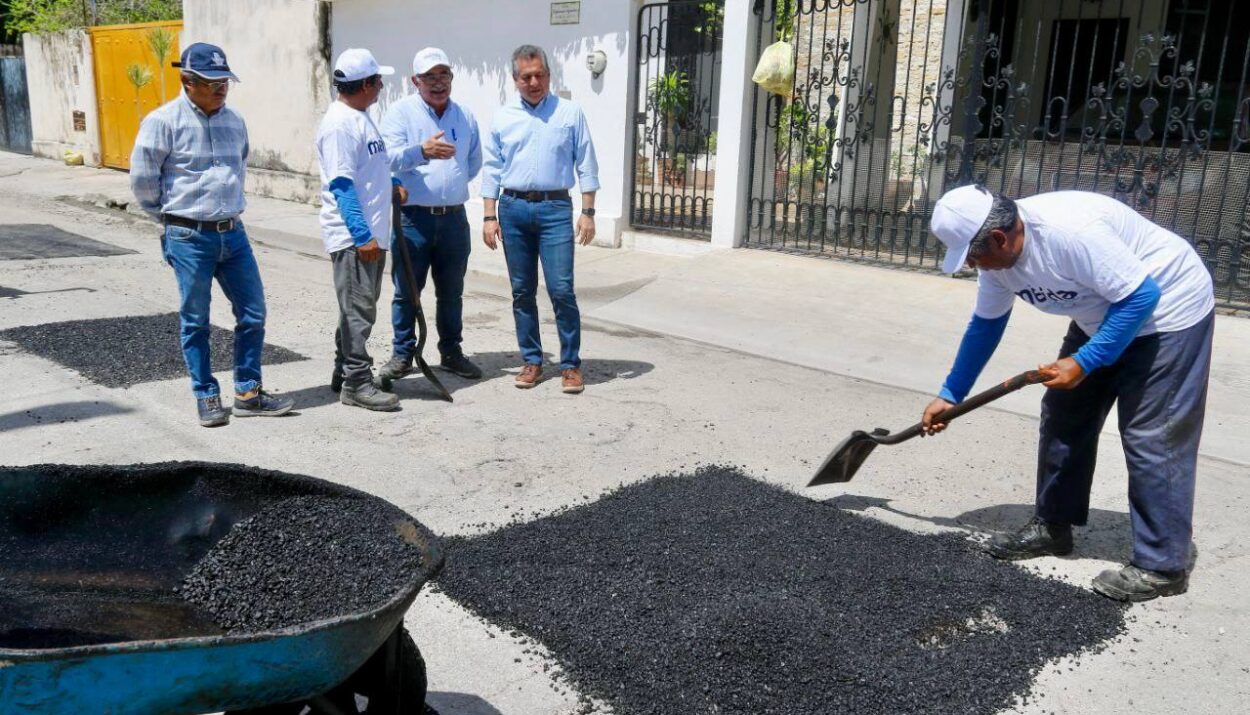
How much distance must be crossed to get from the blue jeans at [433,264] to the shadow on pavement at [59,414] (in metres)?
1.60

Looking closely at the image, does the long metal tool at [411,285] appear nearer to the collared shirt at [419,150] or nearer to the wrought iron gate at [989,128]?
the collared shirt at [419,150]

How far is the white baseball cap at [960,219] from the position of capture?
3.37m

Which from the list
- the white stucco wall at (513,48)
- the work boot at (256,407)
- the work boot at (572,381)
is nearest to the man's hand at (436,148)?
the work boot at (572,381)

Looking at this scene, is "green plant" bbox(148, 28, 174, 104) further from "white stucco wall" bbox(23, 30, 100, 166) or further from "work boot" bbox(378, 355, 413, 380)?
"work boot" bbox(378, 355, 413, 380)

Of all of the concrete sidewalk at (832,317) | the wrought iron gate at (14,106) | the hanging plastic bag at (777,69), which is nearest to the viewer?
the concrete sidewalk at (832,317)

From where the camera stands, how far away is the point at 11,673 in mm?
1909

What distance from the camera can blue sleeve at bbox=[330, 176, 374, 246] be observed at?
5.34m

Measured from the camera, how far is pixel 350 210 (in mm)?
5344

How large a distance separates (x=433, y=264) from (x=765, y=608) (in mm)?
3739

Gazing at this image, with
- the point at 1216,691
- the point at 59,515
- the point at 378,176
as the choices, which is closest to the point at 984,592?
the point at 1216,691

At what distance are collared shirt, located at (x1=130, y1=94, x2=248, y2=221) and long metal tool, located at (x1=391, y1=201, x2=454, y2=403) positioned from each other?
39.8 inches

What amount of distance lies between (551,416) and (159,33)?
1443 centimetres

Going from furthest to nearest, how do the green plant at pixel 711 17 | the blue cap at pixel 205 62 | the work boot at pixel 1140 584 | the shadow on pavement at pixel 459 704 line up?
the green plant at pixel 711 17, the blue cap at pixel 205 62, the work boot at pixel 1140 584, the shadow on pavement at pixel 459 704

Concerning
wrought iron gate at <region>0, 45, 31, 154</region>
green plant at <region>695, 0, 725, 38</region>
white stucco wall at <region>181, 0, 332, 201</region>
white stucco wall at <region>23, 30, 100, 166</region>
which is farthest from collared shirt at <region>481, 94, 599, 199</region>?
wrought iron gate at <region>0, 45, 31, 154</region>
